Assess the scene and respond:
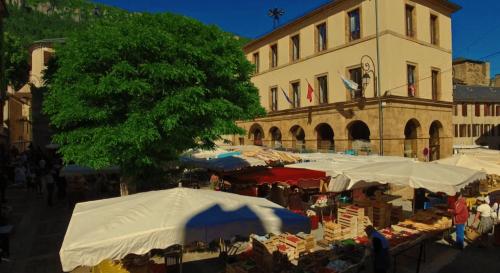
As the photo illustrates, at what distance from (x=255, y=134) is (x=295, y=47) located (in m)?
9.87

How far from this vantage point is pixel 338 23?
24.9 metres

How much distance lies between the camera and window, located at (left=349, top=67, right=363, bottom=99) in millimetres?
23688

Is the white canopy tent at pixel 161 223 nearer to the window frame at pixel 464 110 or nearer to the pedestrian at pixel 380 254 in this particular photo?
the pedestrian at pixel 380 254

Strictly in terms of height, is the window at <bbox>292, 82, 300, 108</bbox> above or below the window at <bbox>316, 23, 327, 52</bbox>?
below

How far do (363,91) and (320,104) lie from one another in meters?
3.91

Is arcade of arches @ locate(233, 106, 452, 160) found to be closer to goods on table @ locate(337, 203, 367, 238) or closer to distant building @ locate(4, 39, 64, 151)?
goods on table @ locate(337, 203, 367, 238)

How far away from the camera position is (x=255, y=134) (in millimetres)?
35250

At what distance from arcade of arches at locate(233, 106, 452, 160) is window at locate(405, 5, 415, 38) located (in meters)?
5.80

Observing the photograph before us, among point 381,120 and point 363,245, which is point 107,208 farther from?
point 381,120

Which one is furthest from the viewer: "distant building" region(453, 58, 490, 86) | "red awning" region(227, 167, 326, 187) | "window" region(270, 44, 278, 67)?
"distant building" region(453, 58, 490, 86)

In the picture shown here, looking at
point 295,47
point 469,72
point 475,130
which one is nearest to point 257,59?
point 295,47

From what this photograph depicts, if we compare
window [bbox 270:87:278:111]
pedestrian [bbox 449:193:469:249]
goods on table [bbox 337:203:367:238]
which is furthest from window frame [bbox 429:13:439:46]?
goods on table [bbox 337:203:367:238]

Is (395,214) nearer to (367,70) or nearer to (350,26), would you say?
(367,70)

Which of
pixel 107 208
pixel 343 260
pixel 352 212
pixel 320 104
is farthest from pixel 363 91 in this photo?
pixel 107 208
